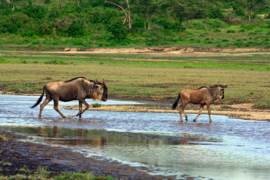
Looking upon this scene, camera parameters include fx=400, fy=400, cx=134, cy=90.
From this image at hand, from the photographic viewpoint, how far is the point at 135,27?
191 feet

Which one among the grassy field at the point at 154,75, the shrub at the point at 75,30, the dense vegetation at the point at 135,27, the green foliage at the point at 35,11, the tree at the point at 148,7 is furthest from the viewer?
the green foliage at the point at 35,11

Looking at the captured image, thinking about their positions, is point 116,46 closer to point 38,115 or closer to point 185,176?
point 38,115

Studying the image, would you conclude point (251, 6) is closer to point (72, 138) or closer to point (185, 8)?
point (185, 8)

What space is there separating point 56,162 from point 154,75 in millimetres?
24601

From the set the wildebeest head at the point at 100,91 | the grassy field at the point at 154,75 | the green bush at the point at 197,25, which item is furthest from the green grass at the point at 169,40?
the wildebeest head at the point at 100,91

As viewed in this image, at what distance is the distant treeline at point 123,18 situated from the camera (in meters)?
55.0

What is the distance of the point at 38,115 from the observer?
14.5m

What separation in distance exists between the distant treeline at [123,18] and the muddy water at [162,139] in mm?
40513

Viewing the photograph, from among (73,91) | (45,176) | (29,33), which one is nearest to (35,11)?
(29,33)

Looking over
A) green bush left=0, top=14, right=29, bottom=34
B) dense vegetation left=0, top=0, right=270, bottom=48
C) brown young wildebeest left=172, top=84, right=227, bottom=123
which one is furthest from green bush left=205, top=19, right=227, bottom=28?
brown young wildebeest left=172, top=84, right=227, bottom=123

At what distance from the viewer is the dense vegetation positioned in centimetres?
5331

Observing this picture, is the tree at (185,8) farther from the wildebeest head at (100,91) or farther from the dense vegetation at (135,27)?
the wildebeest head at (100,91)

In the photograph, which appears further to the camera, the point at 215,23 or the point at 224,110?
the point at 215,23

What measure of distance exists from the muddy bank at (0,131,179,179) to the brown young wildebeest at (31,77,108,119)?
4997mm
